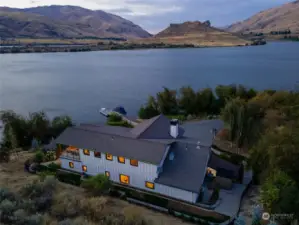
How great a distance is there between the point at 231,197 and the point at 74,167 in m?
13.7

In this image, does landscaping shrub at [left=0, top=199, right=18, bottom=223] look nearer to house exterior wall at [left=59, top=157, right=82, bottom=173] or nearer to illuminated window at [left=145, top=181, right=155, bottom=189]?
illuminated window at [left=145, top=181, right=155, bottom=189]

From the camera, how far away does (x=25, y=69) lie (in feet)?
347

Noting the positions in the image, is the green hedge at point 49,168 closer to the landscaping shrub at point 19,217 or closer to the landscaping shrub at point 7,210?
the landscaping shrub at point 7,210

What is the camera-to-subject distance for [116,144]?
22.5 metres

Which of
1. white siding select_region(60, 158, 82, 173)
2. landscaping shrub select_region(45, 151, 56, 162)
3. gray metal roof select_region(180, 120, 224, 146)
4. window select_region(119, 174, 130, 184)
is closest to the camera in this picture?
window select_region(119, 174, 130, 184)

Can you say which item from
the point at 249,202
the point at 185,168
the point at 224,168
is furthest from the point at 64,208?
the point at 224,168

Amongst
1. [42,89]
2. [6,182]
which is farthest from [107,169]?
[42,89]

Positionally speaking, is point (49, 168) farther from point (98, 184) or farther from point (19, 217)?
point (19, 217)

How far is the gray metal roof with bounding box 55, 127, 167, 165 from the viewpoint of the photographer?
20922mm

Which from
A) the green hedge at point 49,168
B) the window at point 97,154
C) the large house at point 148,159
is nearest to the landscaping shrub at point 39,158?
the green hedge at point 49,168

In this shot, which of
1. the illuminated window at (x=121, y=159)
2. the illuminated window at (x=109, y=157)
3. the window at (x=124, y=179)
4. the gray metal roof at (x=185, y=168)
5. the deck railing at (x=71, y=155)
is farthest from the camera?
the deck railing at (x=71, y=155)

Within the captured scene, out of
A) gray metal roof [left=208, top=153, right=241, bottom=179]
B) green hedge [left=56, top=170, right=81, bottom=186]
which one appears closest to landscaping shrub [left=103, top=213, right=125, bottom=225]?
green hedge [left=56, top=170, right=81, bottom=186]

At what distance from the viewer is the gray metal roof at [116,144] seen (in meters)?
20.9

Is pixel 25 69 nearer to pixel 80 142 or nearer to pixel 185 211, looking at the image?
pixel 80 142
